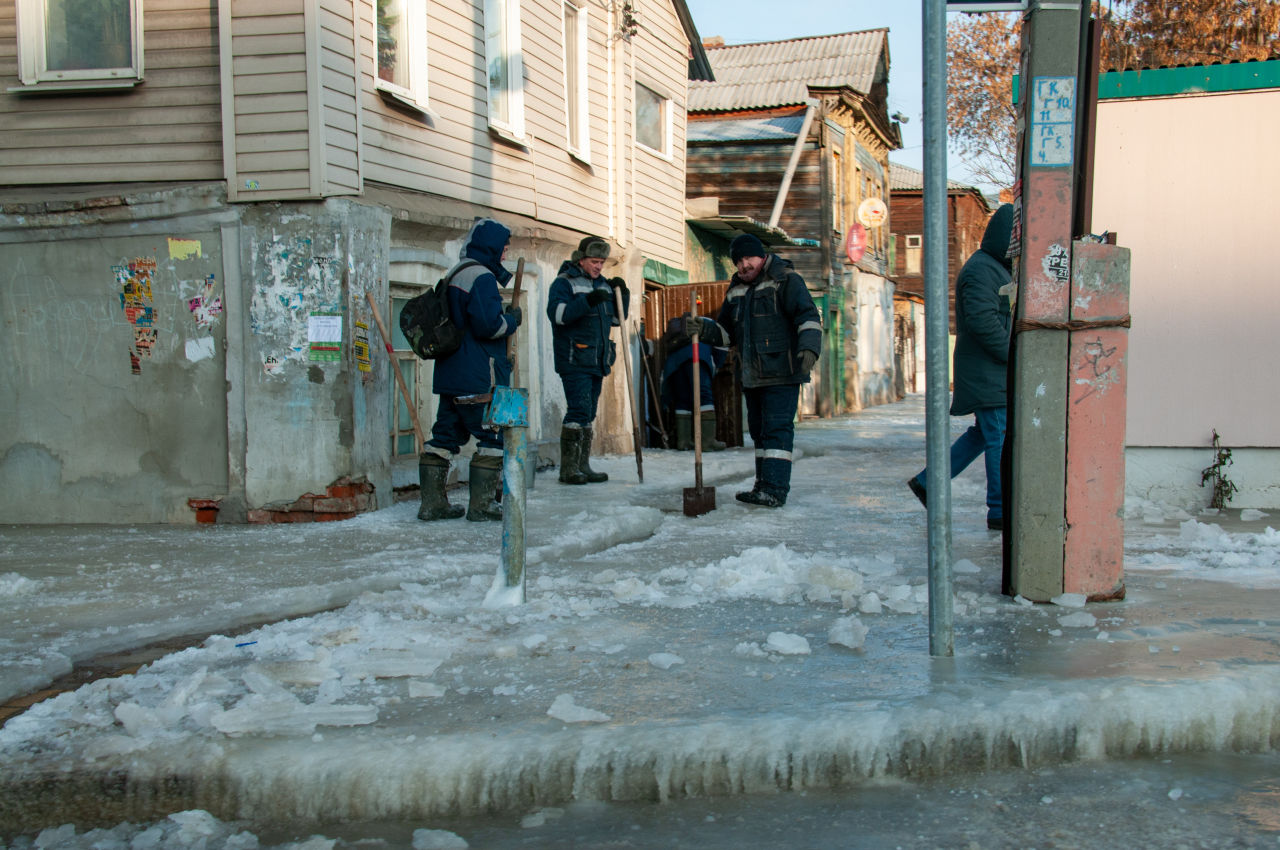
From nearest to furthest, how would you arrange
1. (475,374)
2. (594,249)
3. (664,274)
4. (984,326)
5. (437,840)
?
1. (437,840)
2. (984,326)
3. (475,374)
4. (594,249)
5. (664,274)

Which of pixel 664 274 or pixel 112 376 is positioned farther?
pixel 664 274

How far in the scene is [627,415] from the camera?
11914 mm

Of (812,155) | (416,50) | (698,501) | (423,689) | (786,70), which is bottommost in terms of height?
(423,689)

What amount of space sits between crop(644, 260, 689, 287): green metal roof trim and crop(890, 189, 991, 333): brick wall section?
23.1m

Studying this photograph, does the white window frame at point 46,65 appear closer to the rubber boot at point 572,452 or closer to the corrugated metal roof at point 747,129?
the rubber boot at point 572,452

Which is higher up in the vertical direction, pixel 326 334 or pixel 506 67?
pixel 506 67

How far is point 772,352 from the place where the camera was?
701 centimetres

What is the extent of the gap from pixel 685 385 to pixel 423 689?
9260 mm

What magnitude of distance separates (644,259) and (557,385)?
A: 2.91 m

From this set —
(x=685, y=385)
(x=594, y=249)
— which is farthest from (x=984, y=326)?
(x=685, y=385)

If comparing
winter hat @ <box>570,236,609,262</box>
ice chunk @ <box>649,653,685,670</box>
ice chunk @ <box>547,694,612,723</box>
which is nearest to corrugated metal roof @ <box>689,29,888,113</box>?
winter hat @ <box>570,236,609,262</box>

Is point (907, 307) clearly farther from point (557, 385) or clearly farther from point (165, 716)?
point (165, 716)

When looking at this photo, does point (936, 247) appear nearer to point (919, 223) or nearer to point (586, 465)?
point (586, 465)

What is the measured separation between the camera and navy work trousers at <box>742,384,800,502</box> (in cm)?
702
